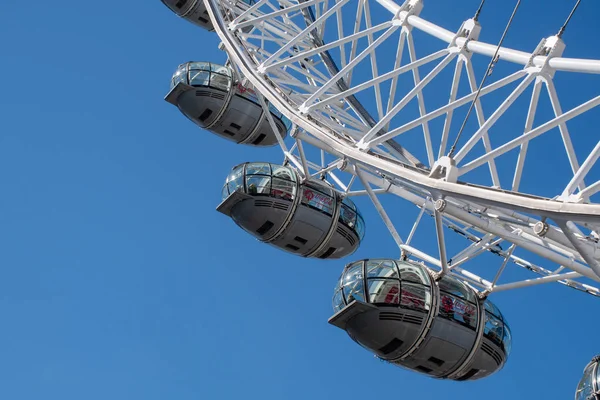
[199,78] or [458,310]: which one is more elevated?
[199,78]

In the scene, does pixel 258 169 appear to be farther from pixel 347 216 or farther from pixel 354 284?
pixel 354 284

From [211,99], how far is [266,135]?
7.28 feet

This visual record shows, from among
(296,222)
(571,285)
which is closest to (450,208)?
(571,285)

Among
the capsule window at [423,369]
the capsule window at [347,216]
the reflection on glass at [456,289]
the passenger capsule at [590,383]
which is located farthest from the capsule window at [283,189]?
the passenger capsule at [590,383]

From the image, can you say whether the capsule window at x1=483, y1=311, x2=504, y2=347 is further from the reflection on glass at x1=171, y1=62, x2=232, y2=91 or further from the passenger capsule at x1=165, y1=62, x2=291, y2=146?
the reflection on glass at x1=171, y1=62, x2=232, y2=91

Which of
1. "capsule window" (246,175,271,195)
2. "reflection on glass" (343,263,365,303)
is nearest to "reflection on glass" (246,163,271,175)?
"capsule window" (246,175,271,195)

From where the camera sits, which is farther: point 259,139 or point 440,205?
point 259,139

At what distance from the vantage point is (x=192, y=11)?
4066 cm

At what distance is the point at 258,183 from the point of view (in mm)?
30922

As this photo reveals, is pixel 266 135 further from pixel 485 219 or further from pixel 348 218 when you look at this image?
pixel 485 219

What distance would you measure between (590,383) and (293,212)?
963 cm

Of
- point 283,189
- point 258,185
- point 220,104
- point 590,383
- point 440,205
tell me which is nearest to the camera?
point 440,205

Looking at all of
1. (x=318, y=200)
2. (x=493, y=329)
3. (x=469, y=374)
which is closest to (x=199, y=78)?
(x=318, y=200)

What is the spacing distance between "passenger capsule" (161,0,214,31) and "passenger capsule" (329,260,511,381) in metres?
17.5
